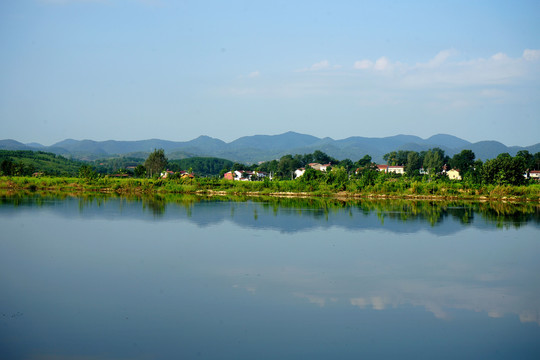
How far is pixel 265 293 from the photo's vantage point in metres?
7.69

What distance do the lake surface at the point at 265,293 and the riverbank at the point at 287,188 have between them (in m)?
17.0

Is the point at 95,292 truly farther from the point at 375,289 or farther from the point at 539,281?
the point at 539,281

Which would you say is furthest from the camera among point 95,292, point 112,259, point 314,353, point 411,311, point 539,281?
point 112,259

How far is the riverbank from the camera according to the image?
30638 millimetres

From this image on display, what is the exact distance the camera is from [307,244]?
12242mm

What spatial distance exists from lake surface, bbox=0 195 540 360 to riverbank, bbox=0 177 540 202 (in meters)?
17.0

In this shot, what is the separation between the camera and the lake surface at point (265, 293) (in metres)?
5.71

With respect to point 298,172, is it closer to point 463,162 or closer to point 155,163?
point 463,162

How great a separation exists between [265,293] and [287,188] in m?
26.6

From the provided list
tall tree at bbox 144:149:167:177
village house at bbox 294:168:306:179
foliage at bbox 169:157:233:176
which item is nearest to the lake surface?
tall tree at bbox 144:149:167:177

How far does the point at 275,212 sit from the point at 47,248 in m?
10.4

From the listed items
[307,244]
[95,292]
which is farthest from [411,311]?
[307,244]

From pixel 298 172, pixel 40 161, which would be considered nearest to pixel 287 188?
pixel 298 172

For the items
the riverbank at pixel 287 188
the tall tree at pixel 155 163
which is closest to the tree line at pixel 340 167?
the tall tree at pixel 155 163
